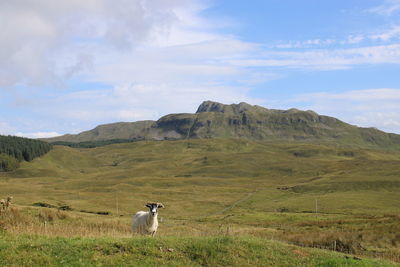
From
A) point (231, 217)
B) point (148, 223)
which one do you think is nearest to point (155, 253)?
point (148, 223)

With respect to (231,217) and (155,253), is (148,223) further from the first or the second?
(231,217)

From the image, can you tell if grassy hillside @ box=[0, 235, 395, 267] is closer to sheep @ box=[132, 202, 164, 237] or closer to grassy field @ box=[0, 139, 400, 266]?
grassy field @ box=[0, 139, 400, 266]

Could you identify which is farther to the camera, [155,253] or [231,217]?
[231,217]

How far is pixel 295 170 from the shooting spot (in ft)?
636

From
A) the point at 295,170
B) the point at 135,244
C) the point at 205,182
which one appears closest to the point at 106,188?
the point at 205,182

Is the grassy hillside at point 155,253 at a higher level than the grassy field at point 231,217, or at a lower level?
higher

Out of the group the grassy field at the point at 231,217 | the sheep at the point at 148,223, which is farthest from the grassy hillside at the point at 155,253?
the sheep at the point at 148,223

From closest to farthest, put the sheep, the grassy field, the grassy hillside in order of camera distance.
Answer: the grassy hillside
the grassy field
the sheep

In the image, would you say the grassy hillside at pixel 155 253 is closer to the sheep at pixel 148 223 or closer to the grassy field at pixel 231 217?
the grassy field at pixel 231 217

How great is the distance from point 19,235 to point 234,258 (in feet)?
29.8

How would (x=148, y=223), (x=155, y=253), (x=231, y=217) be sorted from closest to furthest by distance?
1. (x=155, y=253)
2. (x=148, y=223)
3. (x=231, y=217)

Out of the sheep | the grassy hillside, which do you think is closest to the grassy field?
the grassy hillside

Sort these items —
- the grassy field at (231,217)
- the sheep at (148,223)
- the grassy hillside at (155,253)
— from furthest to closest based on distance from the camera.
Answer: the sheep at (148,223) → the grassy field at (231,217) → the grassy hillside at (155,253)

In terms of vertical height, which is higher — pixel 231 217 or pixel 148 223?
pixel 148 223
